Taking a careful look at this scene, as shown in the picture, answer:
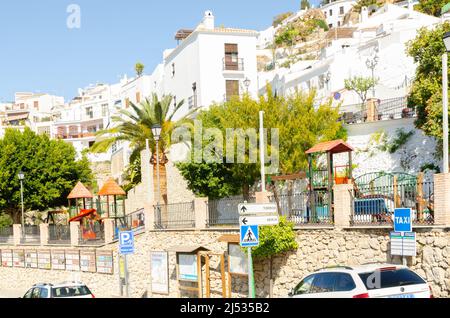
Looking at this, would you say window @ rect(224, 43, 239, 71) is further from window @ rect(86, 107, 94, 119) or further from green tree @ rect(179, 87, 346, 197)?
window @ rect(86, 107, 94, 119)

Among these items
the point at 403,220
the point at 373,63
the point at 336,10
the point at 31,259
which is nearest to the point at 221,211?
the point at 403,220

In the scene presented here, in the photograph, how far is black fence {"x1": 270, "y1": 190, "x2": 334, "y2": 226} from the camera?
1914cm

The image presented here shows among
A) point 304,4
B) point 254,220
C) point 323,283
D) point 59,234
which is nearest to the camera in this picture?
point 323,283

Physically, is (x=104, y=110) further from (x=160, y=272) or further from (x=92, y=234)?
(x=160, y=272)

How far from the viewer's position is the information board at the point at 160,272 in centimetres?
2320

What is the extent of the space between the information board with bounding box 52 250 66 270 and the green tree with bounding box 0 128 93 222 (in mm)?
12922

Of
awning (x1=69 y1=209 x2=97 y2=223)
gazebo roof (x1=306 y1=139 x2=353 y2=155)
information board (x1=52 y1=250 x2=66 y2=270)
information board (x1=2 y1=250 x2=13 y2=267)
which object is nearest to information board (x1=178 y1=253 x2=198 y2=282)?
gazebo roof (x1=306 y1=139 x2=353 y2=155)

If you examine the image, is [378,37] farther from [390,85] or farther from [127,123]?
[127,123]

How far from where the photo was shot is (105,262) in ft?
92.3

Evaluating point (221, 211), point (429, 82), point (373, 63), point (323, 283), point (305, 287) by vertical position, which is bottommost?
point (305, 287)

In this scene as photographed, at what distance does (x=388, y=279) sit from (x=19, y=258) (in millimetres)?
28096

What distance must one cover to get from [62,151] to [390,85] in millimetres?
26065
